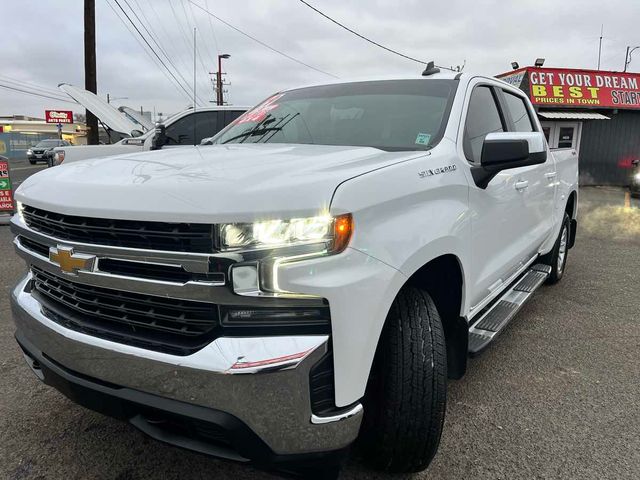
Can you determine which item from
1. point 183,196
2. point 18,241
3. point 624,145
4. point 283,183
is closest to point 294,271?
point 283,183

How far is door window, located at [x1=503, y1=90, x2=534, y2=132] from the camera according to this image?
3.74 meters

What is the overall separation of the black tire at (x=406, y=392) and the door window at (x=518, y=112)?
89.8 inches

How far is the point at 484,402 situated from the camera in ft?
9.36

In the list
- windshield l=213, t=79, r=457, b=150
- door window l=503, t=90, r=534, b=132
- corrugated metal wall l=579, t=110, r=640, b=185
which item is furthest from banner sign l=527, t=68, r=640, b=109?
windshield l=213, t=79, r=457, b=150

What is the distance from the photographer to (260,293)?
5.14 ft

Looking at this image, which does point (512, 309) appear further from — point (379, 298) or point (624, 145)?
point (624, 145)

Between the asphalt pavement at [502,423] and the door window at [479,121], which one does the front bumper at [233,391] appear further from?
the door window at [479,121]

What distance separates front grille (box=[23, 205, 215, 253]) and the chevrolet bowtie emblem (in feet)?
0.16

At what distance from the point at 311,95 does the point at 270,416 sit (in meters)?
2.39

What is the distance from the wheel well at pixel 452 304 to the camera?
2402mm

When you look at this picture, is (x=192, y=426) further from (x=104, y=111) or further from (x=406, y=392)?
(x=104, y=111)

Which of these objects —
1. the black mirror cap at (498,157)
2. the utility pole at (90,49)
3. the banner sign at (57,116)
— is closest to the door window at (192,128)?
the black mirror cap at (498,157)

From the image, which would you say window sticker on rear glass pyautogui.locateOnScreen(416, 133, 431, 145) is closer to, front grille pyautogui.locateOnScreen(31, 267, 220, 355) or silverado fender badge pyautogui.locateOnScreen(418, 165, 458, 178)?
silverado fender badge pyautogui.locateOnScreen(418, 165, 458, 178)

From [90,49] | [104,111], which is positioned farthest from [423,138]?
[90,49]
